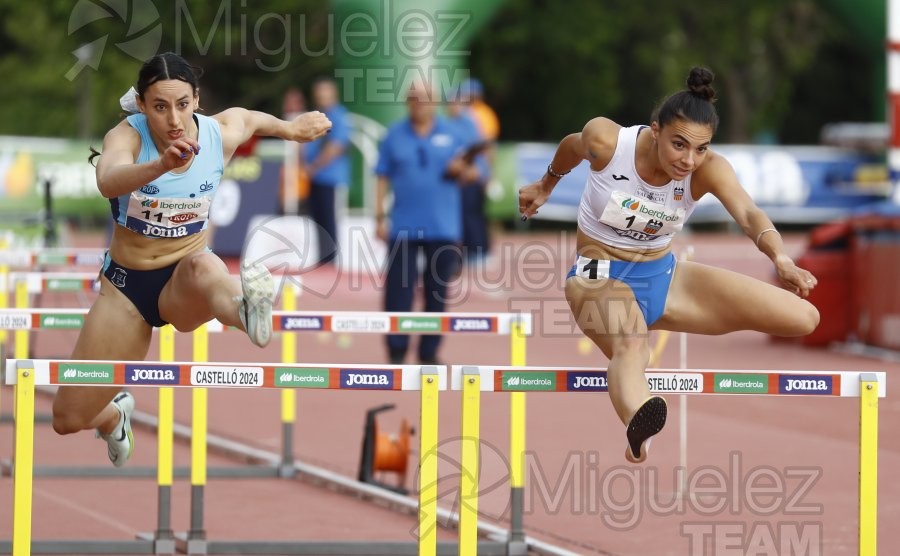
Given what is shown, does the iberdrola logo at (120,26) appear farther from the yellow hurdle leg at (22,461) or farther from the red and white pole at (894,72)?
the yellow hurdle leg at (22,461)

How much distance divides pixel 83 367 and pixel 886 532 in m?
4.22

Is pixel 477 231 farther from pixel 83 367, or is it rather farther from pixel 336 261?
pixel 83 367

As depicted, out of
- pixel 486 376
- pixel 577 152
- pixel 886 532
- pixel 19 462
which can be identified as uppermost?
pixel 577 152

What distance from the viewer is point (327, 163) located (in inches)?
617

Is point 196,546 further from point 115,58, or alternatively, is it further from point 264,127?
point 115,58

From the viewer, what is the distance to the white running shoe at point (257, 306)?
5.76 metres

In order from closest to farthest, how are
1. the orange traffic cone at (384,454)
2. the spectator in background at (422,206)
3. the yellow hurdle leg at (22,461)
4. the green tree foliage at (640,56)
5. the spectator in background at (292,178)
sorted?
the yellow hurdle leg at (22,461) < the orange traffic cone at (384,454) < the spectator in background at (422,206) < the spectator in background at (292,178) < the green tree foliage at (640,56)

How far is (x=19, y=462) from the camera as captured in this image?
17.6 ft

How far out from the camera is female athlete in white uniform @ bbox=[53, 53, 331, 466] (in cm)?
591

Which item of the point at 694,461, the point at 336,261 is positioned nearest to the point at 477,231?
the point at 336,261

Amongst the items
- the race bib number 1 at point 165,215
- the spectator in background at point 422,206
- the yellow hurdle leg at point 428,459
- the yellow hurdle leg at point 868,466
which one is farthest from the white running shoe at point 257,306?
the spectator in background at point 422,206

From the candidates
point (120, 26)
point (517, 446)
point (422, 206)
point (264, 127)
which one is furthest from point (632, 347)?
point (120, 26)

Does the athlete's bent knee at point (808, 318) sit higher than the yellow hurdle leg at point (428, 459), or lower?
higher

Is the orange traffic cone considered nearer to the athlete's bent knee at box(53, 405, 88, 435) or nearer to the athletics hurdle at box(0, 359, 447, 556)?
the athlete's bent knee at box(53, 405, 88, 435)
